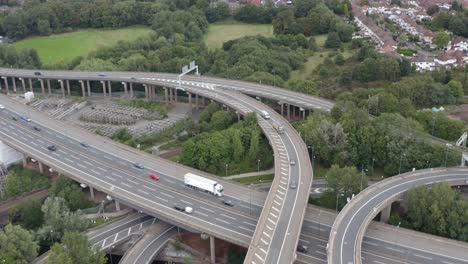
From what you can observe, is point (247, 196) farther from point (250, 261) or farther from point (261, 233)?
point (250, 261)

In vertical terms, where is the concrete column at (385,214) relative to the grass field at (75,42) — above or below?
below

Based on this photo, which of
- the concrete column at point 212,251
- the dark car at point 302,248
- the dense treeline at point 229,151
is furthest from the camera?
the dense treeline at point 229,151

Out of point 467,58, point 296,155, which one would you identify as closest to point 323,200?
point 296,155

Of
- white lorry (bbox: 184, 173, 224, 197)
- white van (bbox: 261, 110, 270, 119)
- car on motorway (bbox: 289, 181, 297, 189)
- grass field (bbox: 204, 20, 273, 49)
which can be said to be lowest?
white lorry (bbox: 184, 173, 224, 197)

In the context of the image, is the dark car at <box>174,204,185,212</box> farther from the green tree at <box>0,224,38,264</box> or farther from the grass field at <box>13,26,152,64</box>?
the grass field at <box>13,26,152,64</box>

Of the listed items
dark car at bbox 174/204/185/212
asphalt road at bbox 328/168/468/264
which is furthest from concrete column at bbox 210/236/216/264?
asphalt road at bbox 328/168/468/264

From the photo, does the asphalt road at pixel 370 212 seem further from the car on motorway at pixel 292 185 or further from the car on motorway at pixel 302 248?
the car on motorway at pixel 292 185

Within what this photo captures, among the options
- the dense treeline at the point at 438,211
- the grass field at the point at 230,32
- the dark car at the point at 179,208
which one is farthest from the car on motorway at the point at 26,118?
the dense treeline at the point at 438,211
